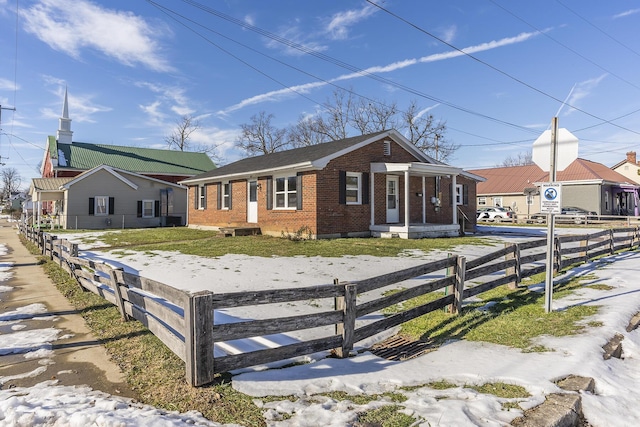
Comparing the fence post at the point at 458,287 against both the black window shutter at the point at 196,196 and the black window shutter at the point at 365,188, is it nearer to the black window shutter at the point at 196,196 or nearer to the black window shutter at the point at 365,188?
the black window shutter at the point at 365,188

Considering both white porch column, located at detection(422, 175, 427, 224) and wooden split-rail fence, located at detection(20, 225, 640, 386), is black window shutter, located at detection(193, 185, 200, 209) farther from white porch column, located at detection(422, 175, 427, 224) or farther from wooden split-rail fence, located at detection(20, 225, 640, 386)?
wooden split-rail fence, located at detection(20, 225, 640, 386)

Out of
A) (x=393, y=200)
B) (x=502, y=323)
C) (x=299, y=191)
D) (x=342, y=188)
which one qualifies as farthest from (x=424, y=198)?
(x=502, y=323)

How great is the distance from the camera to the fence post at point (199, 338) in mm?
3738

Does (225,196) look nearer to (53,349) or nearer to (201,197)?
(201,197)

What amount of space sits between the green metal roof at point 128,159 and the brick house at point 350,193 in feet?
60.8

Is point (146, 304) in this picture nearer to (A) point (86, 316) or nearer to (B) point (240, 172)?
(A) point (86, 316)

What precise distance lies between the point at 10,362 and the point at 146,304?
5.16 feet

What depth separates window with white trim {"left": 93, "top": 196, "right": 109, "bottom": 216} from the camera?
2759 cm

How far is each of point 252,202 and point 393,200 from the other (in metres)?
6.79

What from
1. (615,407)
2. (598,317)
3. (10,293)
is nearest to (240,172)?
(10,293)

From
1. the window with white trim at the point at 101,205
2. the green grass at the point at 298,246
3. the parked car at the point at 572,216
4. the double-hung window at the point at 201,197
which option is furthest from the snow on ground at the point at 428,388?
the parked car at the point at 572,216

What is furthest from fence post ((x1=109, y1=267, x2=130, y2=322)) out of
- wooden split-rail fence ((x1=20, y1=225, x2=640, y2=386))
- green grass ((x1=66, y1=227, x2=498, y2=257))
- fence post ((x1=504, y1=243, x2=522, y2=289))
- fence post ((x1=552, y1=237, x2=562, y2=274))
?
fence post ((x1=552, y1=237, x2=562, y2=274))

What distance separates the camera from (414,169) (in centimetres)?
1677

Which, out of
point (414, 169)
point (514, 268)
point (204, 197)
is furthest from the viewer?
point (204, 197)
